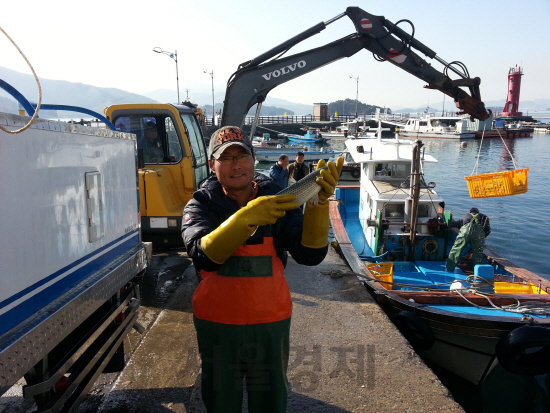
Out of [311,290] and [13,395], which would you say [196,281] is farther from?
[13,395]

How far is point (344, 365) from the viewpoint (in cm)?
362

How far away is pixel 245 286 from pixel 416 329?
4254 millimetres

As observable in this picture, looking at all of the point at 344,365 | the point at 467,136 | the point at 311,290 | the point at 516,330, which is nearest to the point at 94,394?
the point at 344,365

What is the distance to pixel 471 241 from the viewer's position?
303 inches

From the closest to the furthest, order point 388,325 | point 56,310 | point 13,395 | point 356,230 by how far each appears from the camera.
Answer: point 56,310 → point 13,395 → point 388,325 → point 356,230

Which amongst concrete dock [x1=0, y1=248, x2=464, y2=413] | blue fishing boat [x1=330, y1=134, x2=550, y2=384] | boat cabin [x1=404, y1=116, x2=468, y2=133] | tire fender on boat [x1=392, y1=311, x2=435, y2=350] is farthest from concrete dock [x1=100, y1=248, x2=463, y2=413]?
boat cabin [x1=404, y1=116, x2=468, y2=133]

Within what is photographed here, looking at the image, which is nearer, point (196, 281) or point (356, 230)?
point (196, 281)

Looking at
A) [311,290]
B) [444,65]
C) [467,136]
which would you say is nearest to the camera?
[311,290]

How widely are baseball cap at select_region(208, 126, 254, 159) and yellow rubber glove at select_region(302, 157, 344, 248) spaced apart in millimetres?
466

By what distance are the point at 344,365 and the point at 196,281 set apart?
9.45 ft

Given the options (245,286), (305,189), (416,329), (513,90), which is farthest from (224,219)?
(513,90)

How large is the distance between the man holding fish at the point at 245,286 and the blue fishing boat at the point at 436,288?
389 centimetres

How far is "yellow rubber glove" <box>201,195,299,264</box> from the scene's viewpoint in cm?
183

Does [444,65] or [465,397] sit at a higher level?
[444,65]
